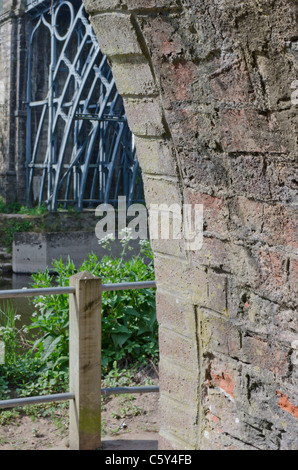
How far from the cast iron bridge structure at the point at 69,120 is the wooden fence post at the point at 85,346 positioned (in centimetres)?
1483

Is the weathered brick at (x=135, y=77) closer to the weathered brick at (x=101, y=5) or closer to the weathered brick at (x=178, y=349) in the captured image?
the weathered brick at (x=101, y=5)

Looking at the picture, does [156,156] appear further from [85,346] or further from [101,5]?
[85,346]

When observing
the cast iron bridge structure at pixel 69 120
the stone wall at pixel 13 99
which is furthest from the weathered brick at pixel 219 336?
the stone wall at pixel 13 99

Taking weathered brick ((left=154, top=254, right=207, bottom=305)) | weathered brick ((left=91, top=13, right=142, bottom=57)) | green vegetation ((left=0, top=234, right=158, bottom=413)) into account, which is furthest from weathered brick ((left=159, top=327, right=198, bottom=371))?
green vegetation ((left=0, top=234, right=158, bottom=413))

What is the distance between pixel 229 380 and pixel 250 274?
382 mm

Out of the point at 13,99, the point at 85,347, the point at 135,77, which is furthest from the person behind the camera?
the point at 13,99

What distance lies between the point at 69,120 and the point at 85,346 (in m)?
15.6

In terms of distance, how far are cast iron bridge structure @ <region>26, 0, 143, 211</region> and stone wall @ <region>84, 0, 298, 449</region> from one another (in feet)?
51.9

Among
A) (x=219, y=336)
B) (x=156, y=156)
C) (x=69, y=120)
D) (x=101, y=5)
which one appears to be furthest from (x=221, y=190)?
(x=69, y=120)

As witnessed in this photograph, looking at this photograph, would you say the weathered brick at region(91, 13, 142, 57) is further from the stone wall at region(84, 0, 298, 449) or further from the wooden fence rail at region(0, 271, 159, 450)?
the wooden fence rail at region(0, 271, 159, 450)

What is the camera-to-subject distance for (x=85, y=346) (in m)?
3.27

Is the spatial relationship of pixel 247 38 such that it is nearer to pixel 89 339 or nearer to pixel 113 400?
pixel 89 339

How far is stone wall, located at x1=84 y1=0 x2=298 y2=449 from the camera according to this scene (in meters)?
1.69

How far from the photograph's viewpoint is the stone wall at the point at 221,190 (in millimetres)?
1689
